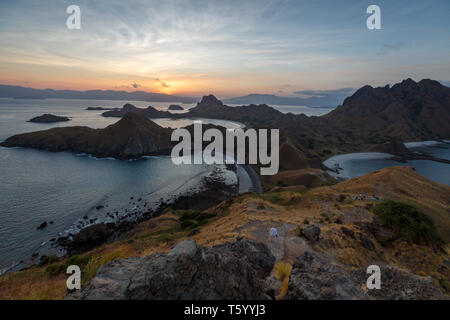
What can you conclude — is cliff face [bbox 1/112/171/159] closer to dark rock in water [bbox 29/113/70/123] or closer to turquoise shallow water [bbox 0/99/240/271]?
turquoise shallow water [bbox 0/99/240/271]

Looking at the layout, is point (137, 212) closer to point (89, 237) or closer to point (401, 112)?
point (89, 237)

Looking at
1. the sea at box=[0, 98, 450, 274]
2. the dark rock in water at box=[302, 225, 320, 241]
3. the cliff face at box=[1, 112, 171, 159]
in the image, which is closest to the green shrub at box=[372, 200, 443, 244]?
the dark rock in water at box=[302, 225, 320, 241]

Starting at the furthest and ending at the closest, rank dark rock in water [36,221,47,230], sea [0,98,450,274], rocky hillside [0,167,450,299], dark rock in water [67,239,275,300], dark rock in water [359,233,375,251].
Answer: dark rock in water [36,221,47,230], sea [0,98,450,274], dark rock in water [359,233,375,251], rocky hillside [0,167,450,299], dark rock in water [67,239,275,300]

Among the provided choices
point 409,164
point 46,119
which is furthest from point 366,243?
point 46,119

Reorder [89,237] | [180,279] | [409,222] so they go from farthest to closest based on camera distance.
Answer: [89,237], [409,222], [180,279]

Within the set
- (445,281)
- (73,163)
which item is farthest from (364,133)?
(73,163)

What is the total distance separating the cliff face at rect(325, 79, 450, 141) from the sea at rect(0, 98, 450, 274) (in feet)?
236

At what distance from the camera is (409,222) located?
1487 centimetres

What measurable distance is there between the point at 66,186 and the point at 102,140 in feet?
144

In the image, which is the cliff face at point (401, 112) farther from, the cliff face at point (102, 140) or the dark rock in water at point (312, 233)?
the dark rock in water at point (312, 233)

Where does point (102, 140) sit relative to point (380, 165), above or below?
above

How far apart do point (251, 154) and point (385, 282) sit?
80.4 m

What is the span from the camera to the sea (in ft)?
98.7

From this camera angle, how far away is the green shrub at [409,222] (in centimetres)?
1425
